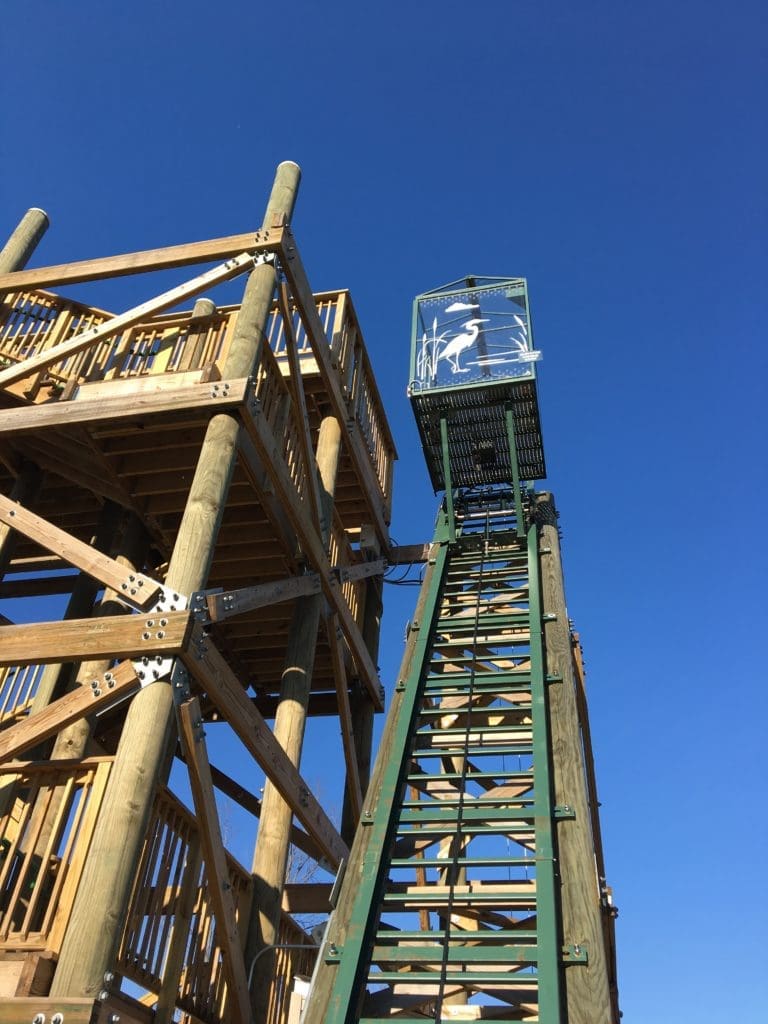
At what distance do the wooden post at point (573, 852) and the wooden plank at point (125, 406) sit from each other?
11.6 ft

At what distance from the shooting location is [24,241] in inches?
429

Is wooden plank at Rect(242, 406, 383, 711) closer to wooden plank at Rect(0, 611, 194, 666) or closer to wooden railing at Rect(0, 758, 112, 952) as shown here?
wooden plank at Rect(0, 611, 194, 666)

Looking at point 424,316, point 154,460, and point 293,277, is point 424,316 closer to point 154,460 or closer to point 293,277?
point 293,277

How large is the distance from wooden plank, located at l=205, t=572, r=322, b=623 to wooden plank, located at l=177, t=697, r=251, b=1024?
0.72m

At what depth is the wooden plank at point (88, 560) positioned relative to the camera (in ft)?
20.7

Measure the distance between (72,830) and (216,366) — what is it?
4402mm

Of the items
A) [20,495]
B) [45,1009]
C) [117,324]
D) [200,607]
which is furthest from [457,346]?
[45,1009]

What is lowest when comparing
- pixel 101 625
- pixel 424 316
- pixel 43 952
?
pixel 43 952

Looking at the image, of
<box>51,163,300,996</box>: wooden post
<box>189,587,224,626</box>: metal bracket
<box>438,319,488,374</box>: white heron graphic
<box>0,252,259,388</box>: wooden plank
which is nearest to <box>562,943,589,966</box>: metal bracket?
<box>51,163,300,996</box>: wooden post

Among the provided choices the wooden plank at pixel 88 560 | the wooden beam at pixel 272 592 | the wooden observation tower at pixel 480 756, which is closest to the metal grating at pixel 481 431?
the wooden observation tower at pixel 480 756

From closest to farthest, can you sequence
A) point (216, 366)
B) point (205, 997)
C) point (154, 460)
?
point (205, 997) → point (216, 366) → point (154, 460)

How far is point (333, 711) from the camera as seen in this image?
1311 cm

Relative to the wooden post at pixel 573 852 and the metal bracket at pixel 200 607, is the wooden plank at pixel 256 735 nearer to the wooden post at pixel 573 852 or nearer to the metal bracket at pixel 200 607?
the metal bracket at pixel 200 607

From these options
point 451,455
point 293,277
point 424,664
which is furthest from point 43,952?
point 451,455
